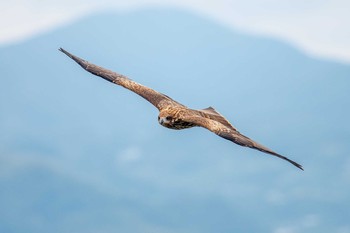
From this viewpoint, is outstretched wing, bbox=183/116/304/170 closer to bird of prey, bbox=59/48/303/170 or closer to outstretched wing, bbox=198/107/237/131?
bird of prey, bbox=59/48/303/170

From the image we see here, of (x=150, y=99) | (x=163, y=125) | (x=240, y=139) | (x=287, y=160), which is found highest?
(x=150, y=99)

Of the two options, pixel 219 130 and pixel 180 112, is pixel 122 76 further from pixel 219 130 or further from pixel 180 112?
pixel 219 130

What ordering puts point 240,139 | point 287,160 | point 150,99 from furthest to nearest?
point 150,99 → point 240,139 → point 287,160

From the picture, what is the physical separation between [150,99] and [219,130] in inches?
202

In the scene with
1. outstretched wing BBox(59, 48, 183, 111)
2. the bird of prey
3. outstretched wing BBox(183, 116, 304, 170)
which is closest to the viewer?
outstretched wing BBox(183, 116, 304, 170)

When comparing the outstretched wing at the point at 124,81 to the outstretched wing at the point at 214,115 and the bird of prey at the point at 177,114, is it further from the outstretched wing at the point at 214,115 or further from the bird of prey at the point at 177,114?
the outstretched wing at the point at 214,115

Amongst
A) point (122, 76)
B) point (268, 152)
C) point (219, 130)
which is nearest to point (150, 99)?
point (122, 76)

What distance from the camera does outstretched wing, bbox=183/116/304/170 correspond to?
22.5 metres

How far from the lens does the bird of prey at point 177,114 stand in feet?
78.5

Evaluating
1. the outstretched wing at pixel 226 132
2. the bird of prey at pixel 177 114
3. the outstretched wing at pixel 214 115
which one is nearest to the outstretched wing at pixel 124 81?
the bird of prey at pixel 177 114

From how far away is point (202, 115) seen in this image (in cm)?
2703

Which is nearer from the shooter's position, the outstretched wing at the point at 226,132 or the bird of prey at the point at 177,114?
the outstretched wing at the point at 226,132

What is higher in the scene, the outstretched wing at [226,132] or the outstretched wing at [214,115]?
the outstretched wing at [214,115]

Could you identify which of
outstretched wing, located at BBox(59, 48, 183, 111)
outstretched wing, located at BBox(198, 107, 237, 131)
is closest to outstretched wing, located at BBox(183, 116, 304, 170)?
outstretched wing, located at BBox(198, 107, 237, 131)
